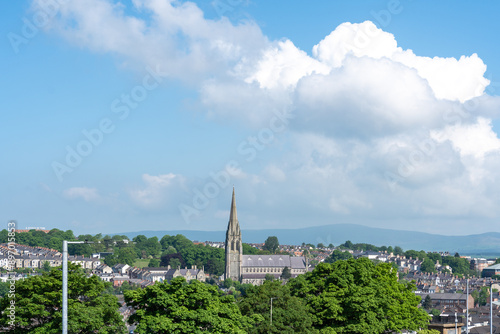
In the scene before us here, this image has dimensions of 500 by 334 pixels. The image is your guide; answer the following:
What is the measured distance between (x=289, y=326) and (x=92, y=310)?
1318cm

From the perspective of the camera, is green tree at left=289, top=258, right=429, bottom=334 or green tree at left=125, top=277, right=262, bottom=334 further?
green tree at left=289, top=258, right=429, bottom=334

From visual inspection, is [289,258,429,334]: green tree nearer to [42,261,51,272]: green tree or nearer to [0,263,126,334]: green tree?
[0,263,126,334]: green tree

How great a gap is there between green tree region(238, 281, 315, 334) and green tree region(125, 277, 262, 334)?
9.40 ft

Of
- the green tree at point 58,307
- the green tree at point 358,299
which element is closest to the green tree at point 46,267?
the green tree at point 358,299

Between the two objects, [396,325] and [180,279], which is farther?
[396,325]

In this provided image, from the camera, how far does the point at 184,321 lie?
39.3 meters

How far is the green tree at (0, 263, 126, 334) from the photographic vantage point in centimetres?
3772

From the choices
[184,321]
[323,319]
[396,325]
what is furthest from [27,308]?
[396,325]

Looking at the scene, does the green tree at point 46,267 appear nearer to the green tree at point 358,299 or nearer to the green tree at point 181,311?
the green tree at point 358,299

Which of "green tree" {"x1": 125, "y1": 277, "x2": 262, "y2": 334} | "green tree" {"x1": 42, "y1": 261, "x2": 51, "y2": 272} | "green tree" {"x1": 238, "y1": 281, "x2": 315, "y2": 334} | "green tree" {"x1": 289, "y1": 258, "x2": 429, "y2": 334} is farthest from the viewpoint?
"green tree" {"x1": 42, "y1": 261, "x2": 51, "y2": 272}

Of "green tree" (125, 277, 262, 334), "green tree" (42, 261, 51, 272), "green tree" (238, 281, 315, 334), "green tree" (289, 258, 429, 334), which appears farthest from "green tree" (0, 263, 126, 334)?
"green tree" (42, 261, 51, 272)

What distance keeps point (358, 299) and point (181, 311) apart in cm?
1484

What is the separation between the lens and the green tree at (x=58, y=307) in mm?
37719

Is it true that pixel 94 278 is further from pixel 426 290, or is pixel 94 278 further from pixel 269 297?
pixel 426 290
